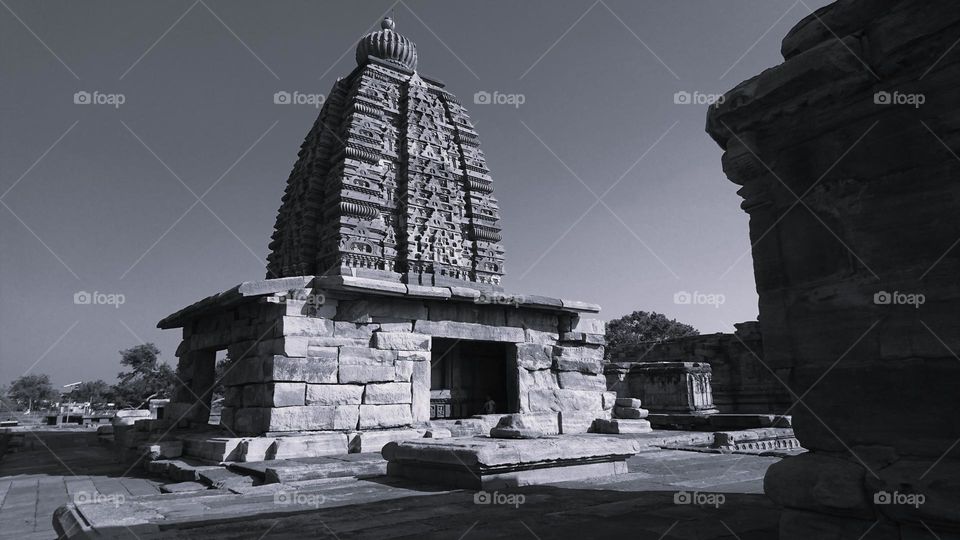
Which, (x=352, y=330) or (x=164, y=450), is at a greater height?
(x=352, y=330)

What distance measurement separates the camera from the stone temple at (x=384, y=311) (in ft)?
24.7

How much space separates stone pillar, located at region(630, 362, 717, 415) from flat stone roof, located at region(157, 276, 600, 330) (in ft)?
20.9

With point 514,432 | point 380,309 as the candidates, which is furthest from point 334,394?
point 514,432

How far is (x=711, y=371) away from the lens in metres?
16.6

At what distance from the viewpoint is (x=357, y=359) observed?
314 inches

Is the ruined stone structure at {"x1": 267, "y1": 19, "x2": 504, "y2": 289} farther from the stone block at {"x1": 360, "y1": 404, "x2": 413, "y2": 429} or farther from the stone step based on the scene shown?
the stone step

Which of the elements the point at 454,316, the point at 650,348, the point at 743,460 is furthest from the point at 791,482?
the point at 650,348

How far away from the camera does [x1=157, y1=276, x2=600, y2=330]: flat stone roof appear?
24.8 ft

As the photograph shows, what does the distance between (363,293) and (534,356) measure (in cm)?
356

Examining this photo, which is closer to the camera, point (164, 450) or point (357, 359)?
point (164, 450)

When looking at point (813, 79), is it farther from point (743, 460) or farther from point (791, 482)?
point (743, 460)

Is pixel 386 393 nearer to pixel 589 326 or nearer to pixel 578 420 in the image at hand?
pixel 578 420

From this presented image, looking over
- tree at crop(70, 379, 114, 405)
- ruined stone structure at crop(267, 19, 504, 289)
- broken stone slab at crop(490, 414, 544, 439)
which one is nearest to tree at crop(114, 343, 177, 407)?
tree at crop(70, 379, 114, 405)

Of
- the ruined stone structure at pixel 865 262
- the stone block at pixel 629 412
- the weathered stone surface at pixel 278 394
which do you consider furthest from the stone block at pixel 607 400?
the ruined stone structure at pixel 865 262
